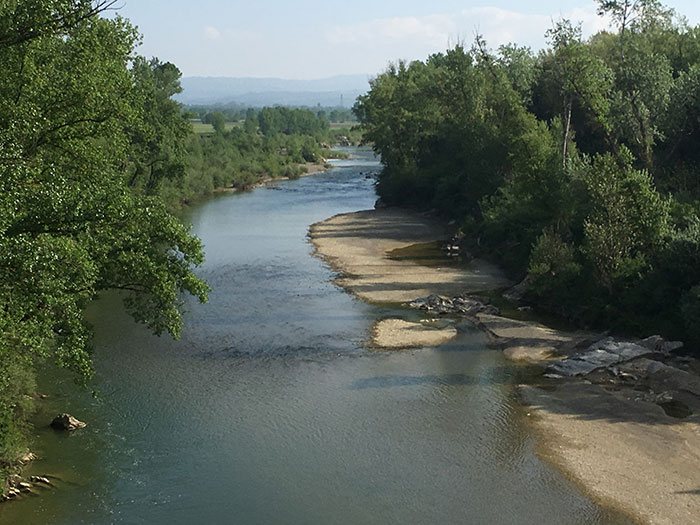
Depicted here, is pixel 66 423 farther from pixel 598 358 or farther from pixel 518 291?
pixel 518 291

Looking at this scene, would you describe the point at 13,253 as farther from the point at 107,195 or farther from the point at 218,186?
the point at 218,186

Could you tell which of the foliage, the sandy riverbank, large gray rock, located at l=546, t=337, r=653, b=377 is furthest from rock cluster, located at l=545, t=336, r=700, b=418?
the foliage

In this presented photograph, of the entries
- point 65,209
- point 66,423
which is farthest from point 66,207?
point 66,423

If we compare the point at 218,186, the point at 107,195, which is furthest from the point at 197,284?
the point at 218,186

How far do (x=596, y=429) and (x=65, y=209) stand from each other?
17.6m

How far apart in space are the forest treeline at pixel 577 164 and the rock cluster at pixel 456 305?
2.61 metres

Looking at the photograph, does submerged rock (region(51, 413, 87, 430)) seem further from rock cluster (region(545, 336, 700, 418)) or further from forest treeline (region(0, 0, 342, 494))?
rock cluster (region(545, 336, 700, 418))

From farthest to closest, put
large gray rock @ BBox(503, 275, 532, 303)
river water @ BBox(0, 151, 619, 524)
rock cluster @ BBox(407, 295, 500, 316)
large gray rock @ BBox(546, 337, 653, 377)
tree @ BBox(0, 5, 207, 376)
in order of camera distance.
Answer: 1. large gray rock @ BBox(503, 275, 532, 303)
2. rock cluster @ BBox(407, 295, 500, 316)
3. large gray rock @ BBox(546, 337, 653, 377)
4. river water @ BBox(0, 151, 619, 524)
5. tree @ BBox(0, 5, 207, 376)

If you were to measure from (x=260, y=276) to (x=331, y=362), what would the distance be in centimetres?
1710

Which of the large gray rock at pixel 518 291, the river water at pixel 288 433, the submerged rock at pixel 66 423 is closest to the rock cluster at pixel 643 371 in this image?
the river water at pixel 288 433

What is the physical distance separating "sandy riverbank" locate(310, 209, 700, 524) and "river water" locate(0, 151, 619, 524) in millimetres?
850

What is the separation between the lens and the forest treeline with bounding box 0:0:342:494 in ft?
51.5

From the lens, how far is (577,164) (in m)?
44.7

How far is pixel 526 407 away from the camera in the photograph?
26703 millimetres
